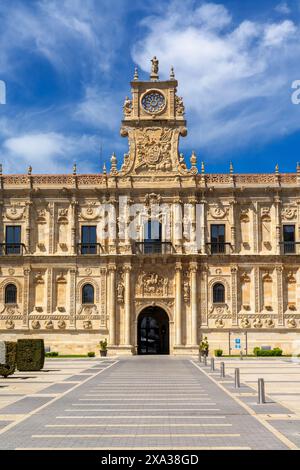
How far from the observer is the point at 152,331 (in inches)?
2458

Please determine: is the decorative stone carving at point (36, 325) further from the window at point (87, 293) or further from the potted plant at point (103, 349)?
the potted plant at point (103, 349)

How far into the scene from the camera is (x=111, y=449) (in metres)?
13.9

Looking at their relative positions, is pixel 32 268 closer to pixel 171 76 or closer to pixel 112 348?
pixel 112 348

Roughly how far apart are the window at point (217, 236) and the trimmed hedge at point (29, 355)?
2479 cm

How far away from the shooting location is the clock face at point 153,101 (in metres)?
61.5

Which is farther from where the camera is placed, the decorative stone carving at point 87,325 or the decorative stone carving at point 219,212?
the decorative stone carving at point 219,212

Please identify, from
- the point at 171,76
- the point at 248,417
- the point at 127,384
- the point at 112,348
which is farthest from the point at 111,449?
the point at 171,76

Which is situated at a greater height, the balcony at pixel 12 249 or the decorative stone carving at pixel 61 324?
the balcony at pixel 12 249

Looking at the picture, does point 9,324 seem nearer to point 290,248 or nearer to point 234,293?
point 234,293

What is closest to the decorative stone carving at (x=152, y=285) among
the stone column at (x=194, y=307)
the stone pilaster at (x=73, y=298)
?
the stone column at (x=194, y=307)

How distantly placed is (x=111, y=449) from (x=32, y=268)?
4692 centimetres

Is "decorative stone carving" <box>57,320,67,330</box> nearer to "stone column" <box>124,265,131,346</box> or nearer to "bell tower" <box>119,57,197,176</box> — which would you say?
"stone column" <box>124,265,131,346</box>

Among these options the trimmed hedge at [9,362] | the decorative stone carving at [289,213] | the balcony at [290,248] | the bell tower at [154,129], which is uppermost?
the bell tower at [154,129]

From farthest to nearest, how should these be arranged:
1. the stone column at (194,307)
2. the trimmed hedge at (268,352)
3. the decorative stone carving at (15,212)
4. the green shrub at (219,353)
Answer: the decorative stone carving at (15,212)
the stone column at (194,307)
the green shrub at (219,353)
the trimmed hedge at (268,352)
